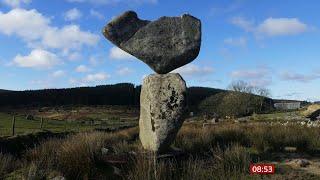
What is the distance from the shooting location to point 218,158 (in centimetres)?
1184

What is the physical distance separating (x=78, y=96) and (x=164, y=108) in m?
78.1

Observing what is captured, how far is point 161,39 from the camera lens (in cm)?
1261

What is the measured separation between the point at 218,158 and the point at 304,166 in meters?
2.00

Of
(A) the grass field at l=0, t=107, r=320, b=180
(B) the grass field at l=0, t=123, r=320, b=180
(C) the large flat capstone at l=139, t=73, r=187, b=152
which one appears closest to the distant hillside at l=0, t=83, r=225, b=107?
(A) the grass field at l=0, t=107, r=320, b=180

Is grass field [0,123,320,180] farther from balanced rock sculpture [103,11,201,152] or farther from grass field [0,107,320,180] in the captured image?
balanced rock sculpture [103,11,201,152]

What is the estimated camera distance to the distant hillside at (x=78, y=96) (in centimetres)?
8331

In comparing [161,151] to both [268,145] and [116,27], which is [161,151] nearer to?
[116,27]

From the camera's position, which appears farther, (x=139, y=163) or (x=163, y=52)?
(x=163, y=52)

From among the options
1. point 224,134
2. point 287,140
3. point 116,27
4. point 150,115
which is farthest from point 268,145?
point 116,27

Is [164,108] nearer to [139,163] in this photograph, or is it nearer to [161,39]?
[161,39]

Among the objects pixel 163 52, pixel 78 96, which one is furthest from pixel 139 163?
pixel 78 96

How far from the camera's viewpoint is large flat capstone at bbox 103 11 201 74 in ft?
41.0
